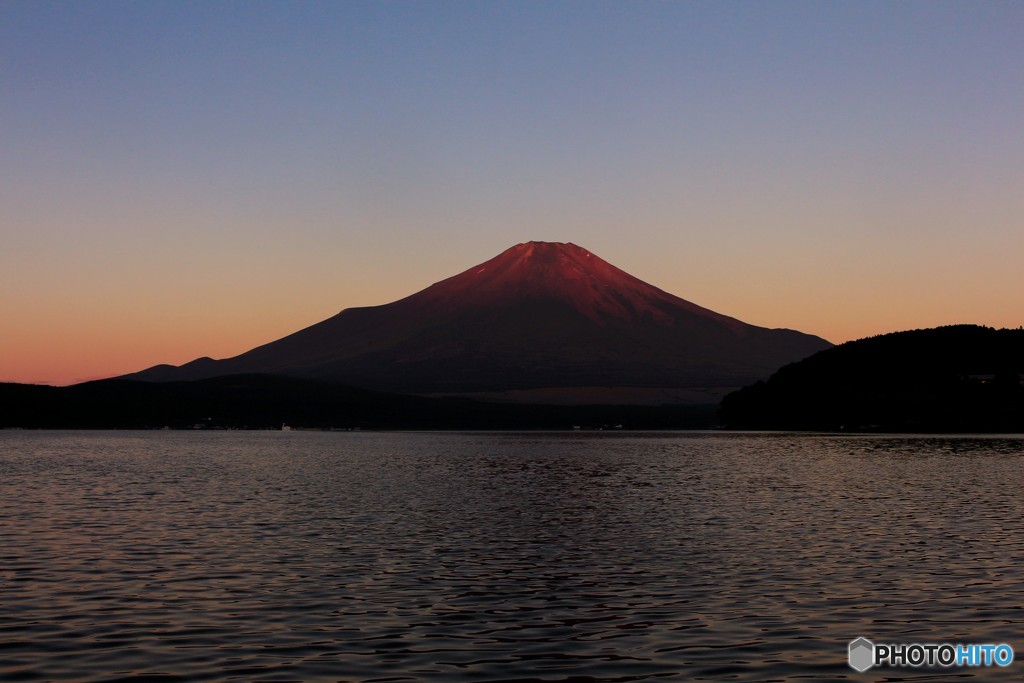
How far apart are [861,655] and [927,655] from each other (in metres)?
1.48

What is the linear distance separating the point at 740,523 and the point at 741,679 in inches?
1130

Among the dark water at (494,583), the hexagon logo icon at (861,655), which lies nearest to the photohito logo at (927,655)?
the hexagon logo icon at (861,655)

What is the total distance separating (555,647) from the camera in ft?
75.6

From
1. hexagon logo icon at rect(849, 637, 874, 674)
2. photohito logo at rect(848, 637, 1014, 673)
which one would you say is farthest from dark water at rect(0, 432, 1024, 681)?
photohito logo at rect(848, 637, 1014, 673)

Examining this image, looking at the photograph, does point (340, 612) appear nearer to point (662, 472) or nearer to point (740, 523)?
point (740, 523)

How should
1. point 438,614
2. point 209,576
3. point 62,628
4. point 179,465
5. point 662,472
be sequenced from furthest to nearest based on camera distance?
1. point 179,465
2. point 662,472
3. point 209,576
4. point 438,614
5. point 62,628

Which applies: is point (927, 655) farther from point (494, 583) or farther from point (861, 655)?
point (494, 583)

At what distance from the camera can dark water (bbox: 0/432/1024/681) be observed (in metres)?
21.9

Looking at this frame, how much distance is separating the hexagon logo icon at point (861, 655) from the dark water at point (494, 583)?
0.24 meters

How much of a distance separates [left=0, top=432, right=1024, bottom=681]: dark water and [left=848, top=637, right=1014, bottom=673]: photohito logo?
43 cm

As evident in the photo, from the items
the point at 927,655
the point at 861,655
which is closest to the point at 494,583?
the point at 861,655

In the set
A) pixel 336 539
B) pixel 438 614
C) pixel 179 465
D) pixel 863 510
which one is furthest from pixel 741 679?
pixel 179 465

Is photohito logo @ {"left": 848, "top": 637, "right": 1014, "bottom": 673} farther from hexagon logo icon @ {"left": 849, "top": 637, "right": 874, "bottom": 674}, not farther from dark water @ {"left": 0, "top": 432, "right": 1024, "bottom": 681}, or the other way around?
dark water @ {"left": 0, "top": 432, "right": 1024, "bottom": 681}

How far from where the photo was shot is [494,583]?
1245 inches
